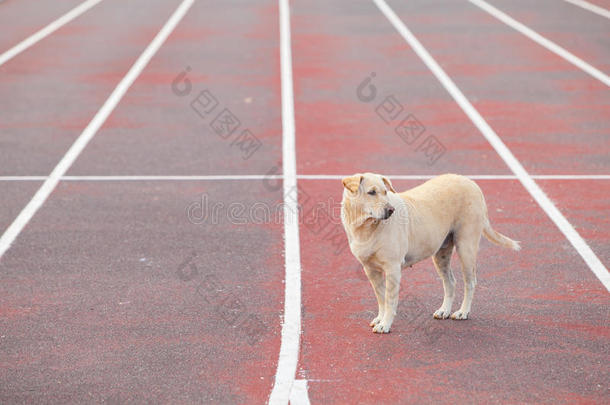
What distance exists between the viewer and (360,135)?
14.2 m

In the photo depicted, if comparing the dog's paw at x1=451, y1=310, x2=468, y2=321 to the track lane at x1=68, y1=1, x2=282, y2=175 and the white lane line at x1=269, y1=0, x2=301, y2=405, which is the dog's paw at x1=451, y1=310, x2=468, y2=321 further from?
the track lane at x1=68, y1=1, x2=282, y2=175

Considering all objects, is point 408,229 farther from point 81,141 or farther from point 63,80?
point 63,80

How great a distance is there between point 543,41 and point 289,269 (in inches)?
551

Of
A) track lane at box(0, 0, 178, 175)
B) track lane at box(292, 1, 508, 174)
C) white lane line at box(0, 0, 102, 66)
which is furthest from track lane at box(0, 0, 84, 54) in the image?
track lane at box(292, 1, 508, 174)

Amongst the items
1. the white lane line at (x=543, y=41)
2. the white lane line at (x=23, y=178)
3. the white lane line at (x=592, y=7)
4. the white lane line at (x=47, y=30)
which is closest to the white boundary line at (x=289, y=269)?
the white lane line at (x=23, y=178)

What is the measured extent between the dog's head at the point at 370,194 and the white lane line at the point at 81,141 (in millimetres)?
4402

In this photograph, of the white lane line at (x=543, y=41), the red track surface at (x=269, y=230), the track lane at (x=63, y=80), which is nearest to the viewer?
the red track surface at (x=269, y=230)

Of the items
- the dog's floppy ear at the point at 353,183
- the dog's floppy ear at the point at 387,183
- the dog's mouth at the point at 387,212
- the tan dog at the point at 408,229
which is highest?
the dog's floppy ear at the point at 353,183

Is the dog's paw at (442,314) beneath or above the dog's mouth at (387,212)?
beneath

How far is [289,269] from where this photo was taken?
9023mm

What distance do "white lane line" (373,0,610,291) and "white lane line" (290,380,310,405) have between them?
341 centimetres

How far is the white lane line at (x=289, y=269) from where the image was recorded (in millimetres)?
6699

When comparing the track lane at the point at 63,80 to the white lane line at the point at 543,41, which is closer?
the track lane at the point at 63,80

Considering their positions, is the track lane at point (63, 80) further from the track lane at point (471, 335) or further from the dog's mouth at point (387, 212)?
the dog's mouth at point (387, 212)
